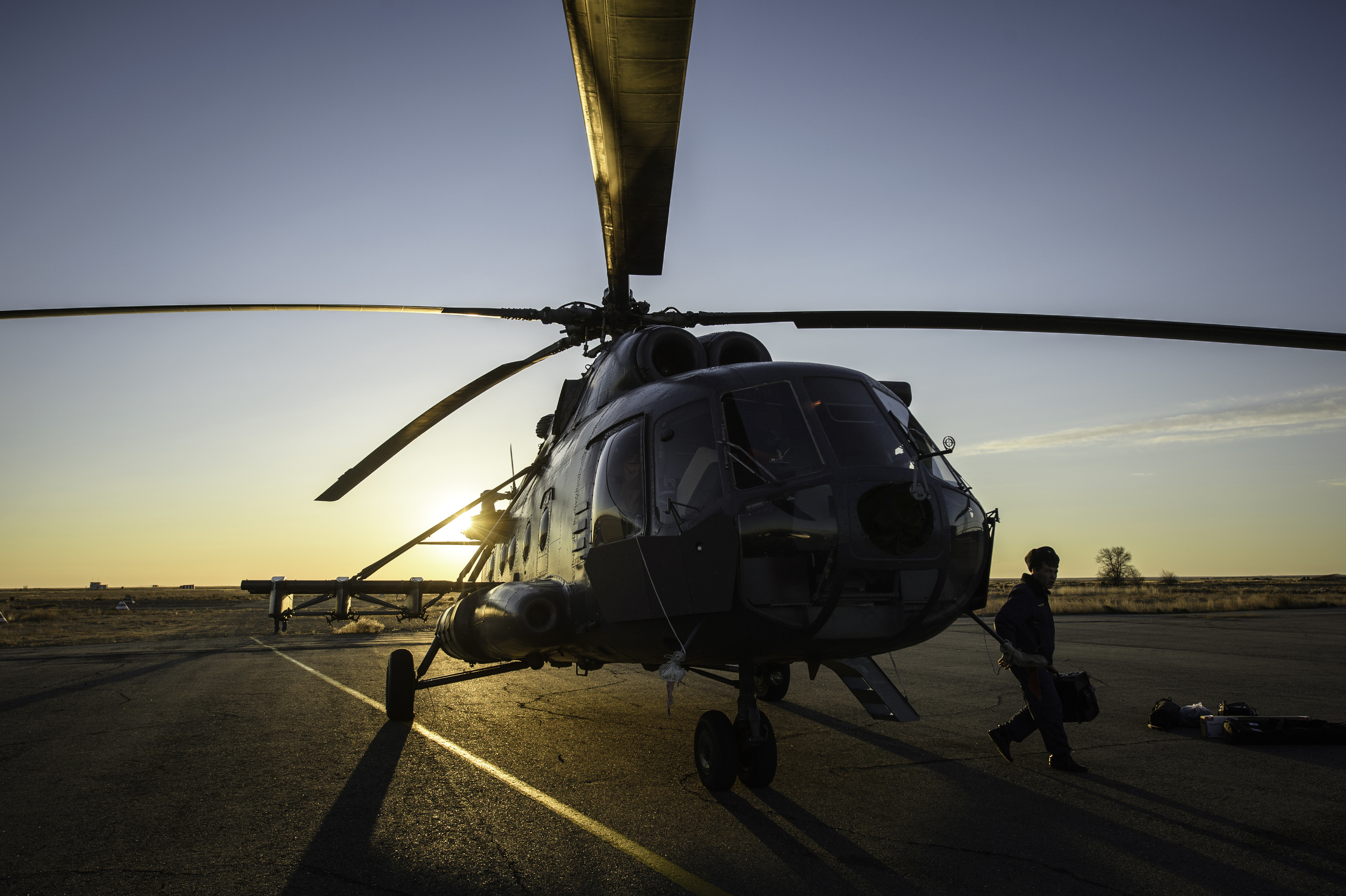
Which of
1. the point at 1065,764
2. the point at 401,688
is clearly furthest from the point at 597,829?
the point at 401,688

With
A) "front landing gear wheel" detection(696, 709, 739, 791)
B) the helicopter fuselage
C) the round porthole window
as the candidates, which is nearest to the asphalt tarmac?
"front landing gear wheel" detection(696, 709, 739, 791)

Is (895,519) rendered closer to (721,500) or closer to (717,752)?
(721,500)

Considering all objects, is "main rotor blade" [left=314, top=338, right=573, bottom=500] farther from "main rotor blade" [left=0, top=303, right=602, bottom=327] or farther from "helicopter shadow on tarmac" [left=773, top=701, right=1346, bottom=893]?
"helicopter shadow on tarmac" [left=773, top=701, right=1346, bottom=893]

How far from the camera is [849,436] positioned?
4852 mm

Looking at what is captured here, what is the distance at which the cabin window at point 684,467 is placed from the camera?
192 inches

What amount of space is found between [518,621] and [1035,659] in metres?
4.07

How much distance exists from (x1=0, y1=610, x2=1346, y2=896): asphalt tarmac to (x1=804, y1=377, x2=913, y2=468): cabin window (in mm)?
2212

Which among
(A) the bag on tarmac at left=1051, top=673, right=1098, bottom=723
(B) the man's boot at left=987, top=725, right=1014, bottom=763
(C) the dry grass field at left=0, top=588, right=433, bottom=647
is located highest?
(A) the bag on tarmac at left=1051, top=673, right=1098, bottom=723

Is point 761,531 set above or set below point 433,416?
below

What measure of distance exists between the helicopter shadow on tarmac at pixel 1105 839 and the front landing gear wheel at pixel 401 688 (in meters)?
5.20

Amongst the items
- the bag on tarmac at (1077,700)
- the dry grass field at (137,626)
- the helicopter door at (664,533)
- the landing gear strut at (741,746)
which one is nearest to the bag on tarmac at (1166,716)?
the bag on tarmac at (1077,700)

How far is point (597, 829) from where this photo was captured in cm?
455

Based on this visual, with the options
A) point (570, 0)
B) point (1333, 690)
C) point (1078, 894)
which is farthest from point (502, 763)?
point (1333, 690)

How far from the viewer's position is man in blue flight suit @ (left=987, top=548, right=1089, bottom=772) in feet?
19.3
